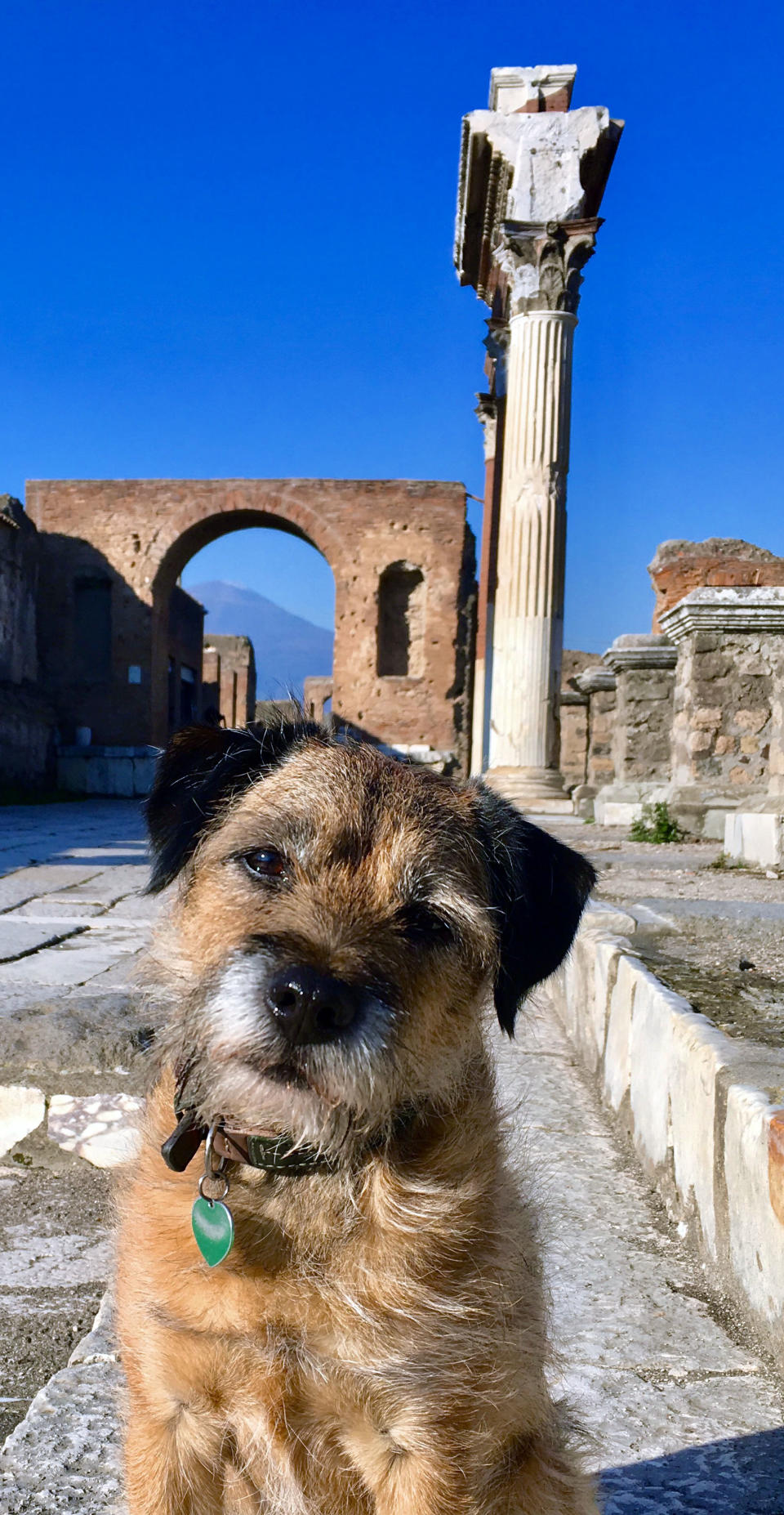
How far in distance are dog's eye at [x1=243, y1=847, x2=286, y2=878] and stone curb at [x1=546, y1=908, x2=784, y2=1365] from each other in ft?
3.23

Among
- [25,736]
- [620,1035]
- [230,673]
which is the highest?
[230,673]

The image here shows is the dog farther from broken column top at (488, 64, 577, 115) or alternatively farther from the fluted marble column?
broken column top at (488, 64, 577, 115)

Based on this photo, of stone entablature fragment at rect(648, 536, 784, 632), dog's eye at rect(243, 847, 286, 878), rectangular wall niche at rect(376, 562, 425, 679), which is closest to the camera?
dog's eye at rect(243, 847, 286, 878)

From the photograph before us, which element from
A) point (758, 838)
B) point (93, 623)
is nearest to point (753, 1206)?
point (758, 838)

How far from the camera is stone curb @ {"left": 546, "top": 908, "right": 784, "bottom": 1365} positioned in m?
1.91

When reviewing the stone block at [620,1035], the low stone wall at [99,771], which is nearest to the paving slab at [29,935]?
the stone block at [620,1035]

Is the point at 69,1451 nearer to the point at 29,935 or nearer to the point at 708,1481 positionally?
the point at 708,1481

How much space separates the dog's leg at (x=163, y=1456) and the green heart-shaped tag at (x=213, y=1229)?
0.27 m

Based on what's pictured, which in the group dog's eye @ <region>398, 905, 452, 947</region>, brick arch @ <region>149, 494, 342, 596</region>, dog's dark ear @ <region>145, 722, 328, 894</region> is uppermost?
brick arch @ <region>149, 494, 342, 596</region>

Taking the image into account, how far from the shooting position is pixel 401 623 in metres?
29.3

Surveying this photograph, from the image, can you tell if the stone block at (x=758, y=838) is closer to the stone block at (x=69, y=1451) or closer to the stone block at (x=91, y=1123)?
the stone block at (x=91, y=1123)

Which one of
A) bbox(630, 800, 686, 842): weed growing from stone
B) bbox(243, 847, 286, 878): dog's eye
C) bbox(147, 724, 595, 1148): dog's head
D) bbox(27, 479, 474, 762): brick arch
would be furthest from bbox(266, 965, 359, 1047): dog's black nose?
bbox(27, 479, 474, 762): brick arch

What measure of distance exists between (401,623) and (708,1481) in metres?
28.0

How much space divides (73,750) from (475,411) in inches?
536
